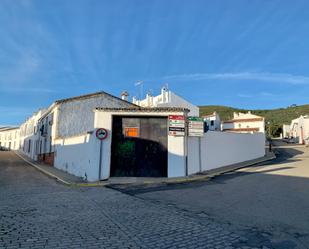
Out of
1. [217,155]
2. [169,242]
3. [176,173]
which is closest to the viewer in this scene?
[169,242]

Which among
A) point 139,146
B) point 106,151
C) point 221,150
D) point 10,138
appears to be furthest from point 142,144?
point 10,138

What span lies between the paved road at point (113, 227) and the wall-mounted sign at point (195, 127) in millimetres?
7464

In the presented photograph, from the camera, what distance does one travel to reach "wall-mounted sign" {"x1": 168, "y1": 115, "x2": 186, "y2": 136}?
14.7 meters

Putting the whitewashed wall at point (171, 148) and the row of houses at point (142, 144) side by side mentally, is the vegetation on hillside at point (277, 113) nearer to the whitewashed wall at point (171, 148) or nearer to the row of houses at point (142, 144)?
the row of houses at point (142, 144)

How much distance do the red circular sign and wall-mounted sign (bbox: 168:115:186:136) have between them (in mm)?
3714

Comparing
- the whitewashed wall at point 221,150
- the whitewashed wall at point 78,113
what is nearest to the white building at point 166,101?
the whitewashed wall at point 78,113

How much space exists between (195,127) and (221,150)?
4956mm

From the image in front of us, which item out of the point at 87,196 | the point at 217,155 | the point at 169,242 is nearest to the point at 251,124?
the point at 217,155

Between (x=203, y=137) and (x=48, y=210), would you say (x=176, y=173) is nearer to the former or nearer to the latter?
(x=203, y=137)

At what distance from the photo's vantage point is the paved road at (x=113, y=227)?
4.77 meters

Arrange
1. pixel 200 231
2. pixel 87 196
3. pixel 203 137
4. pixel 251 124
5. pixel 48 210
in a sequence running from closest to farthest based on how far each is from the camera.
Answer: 1. pixel 200 231
2. pixel 48 210
3. pixel 87 196
4. pixel 203 137
5. pixel 251 124

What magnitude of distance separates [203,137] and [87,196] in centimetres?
934

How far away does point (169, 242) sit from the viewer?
4.81 metres

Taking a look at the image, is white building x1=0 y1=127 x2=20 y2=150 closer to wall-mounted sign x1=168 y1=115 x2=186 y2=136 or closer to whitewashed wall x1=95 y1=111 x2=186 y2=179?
whitewashed wall x1=95 y1=111 x2=186 y2=179
